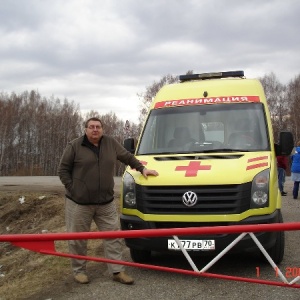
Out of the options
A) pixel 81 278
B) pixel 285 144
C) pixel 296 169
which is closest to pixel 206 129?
pixel 285 144

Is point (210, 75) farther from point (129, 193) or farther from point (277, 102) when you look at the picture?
point (277, 102)

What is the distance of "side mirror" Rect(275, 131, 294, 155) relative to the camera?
5801 millimetres

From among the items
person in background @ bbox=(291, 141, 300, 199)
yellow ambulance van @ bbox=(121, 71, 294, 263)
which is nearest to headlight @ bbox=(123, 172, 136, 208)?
yellow ambulance van @ bbox=(121, 71, 294, 263)

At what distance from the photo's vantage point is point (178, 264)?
5656 mm

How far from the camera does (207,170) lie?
195 inches

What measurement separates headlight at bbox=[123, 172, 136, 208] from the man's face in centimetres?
67

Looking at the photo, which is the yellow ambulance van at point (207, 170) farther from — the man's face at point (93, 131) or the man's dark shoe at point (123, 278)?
the man's face at point (93, 131)

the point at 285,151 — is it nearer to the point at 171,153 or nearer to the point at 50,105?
the point at 171,153

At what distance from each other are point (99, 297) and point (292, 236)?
3948 millimetres

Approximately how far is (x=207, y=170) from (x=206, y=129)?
1.21 meters

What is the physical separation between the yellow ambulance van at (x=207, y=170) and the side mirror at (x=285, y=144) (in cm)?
1

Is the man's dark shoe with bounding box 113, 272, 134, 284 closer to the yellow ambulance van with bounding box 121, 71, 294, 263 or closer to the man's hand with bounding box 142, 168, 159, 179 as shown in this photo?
the yellow ambulance van with bounding box 121, 71, 294, 263

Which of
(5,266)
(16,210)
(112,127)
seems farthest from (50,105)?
(5,266)

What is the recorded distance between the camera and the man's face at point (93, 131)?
16.5 feet
